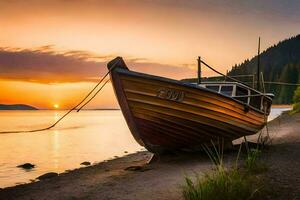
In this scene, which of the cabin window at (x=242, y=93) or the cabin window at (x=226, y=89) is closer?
the cabin window at (x=242, y=93)

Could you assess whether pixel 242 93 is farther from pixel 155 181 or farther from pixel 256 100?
pixel 155 181

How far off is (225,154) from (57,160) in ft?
59.7

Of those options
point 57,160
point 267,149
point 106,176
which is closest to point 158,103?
point 106,176

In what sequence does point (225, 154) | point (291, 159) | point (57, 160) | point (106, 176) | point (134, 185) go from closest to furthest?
point (134, 185), point (291, 159), point (106, 176), point (225, 154), point (57, 160)

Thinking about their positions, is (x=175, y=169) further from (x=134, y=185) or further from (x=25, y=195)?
(x=25, y=195)

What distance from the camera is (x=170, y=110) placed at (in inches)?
596

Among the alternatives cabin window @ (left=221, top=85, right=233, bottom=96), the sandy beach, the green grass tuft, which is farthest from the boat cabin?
the green grass tuft

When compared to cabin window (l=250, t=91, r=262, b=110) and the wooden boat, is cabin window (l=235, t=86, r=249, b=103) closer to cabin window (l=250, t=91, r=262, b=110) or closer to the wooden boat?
cabin window (l=250, t=91, r=262, b=110)

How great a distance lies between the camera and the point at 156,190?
11.0 meters

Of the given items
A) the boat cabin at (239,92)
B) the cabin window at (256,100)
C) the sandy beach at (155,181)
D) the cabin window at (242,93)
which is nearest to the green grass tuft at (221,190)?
the sandy beach at (155,181)

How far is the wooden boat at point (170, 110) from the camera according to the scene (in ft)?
48.5

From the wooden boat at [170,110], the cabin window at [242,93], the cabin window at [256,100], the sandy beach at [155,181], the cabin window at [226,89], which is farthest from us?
the cabin window at [256,100]

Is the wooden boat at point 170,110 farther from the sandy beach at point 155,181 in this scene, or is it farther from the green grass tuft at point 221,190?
the green grass tuft at point 221,190

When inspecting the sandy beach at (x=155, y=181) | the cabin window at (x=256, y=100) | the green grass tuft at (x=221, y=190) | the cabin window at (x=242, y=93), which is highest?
the cabin window at (x=242, y=93)
